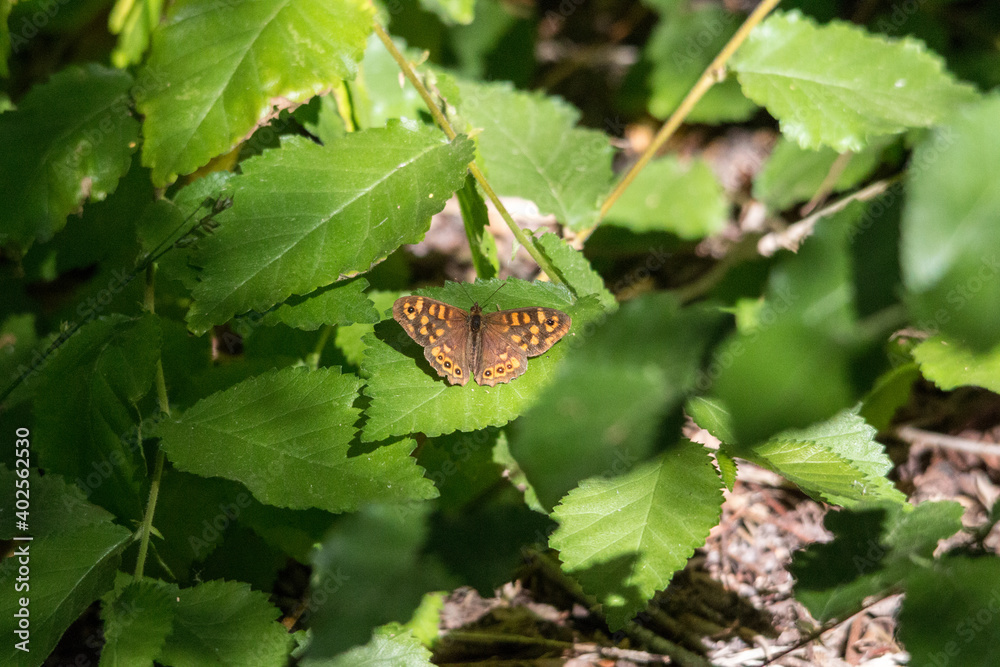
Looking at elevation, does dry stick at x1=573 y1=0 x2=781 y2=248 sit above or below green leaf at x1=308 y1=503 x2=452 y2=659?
above

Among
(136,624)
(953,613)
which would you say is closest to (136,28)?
(136,624)

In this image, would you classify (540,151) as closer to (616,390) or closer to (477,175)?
(477,175)

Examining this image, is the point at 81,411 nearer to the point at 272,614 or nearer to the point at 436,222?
the point at 272,614

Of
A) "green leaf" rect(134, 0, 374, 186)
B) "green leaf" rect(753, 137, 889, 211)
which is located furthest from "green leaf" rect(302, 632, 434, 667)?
"green leaf" rect(753, 137, 889, 211)

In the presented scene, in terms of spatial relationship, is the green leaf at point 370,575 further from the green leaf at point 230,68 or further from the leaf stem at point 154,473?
the green leaf at point 230,68

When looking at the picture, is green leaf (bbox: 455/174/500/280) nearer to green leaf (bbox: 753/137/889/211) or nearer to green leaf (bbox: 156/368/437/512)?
green leaf (bbox: 156/368/437/512)

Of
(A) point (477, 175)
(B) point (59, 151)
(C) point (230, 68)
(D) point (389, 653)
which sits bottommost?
(D) point (389, 653)
